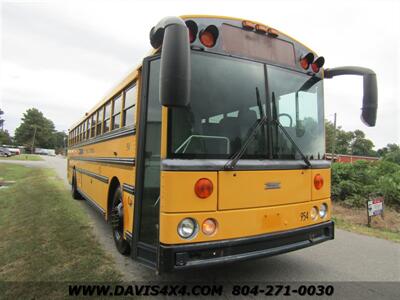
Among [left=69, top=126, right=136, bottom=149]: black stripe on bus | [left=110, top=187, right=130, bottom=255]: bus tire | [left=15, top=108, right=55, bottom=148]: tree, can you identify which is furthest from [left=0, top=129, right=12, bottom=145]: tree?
[left=110, top=187, right=130, bottom=255]: bus tire

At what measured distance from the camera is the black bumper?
3.03 metres

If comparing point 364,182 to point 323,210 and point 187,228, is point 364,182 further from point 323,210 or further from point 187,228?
point 187,228

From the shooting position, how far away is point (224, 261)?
3.18 meters

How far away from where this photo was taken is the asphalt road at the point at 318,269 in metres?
3.97

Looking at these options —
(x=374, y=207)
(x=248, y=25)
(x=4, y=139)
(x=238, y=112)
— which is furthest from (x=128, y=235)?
(x=4, y=139)

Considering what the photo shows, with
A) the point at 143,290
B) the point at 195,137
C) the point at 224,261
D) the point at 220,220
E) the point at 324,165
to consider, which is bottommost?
the point at 143,290

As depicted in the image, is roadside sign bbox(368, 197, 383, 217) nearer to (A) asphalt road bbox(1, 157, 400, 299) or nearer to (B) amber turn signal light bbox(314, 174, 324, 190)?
(A) asphalt road bbox(1, 157, 400, 299)

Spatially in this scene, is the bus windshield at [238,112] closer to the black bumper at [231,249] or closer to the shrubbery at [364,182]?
the black bumper at [231,249]

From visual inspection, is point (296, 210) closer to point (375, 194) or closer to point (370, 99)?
point (370, 99)

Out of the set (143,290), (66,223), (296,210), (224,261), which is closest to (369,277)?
(296,210)

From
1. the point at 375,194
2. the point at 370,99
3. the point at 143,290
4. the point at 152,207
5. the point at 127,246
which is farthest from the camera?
the point at 375,194

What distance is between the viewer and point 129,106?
4.49 meters

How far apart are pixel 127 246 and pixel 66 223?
114 inches

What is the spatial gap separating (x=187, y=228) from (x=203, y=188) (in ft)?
1.26
